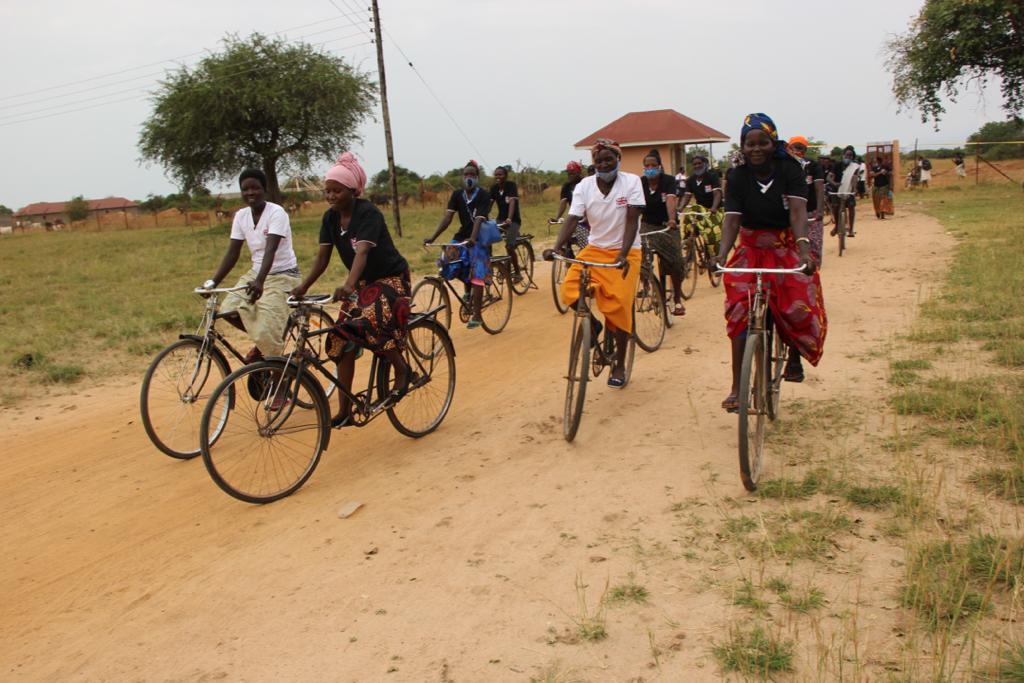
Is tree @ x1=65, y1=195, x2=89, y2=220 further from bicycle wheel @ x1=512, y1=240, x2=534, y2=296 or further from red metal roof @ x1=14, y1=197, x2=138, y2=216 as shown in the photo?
bicycle wheel @ x1=512, y1=240, x2=534, y2=296

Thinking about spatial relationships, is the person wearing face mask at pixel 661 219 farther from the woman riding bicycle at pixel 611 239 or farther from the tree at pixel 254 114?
the tree at pixel 254 114

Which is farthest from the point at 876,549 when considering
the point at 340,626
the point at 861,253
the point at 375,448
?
the point at 861,253

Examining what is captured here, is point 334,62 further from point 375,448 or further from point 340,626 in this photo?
point 340,626

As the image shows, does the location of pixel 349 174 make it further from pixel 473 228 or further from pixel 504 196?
pixel 504 196

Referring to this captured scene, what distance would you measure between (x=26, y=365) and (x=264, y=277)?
507 centimetres

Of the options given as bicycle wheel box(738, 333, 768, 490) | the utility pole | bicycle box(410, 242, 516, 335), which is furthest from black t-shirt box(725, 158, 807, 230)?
the utility pole

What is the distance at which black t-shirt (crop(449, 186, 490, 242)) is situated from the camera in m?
10.5

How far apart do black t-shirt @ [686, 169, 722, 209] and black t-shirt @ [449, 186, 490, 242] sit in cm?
342

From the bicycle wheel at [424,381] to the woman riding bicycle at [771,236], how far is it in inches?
90.0

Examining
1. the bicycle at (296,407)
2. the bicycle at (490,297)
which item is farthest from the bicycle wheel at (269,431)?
the bicycle at (490,297)

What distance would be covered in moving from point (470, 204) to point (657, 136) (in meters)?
34.4

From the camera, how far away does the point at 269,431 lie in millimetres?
5492

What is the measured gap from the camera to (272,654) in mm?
3834

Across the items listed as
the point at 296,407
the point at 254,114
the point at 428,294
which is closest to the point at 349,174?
the point at 296,407
